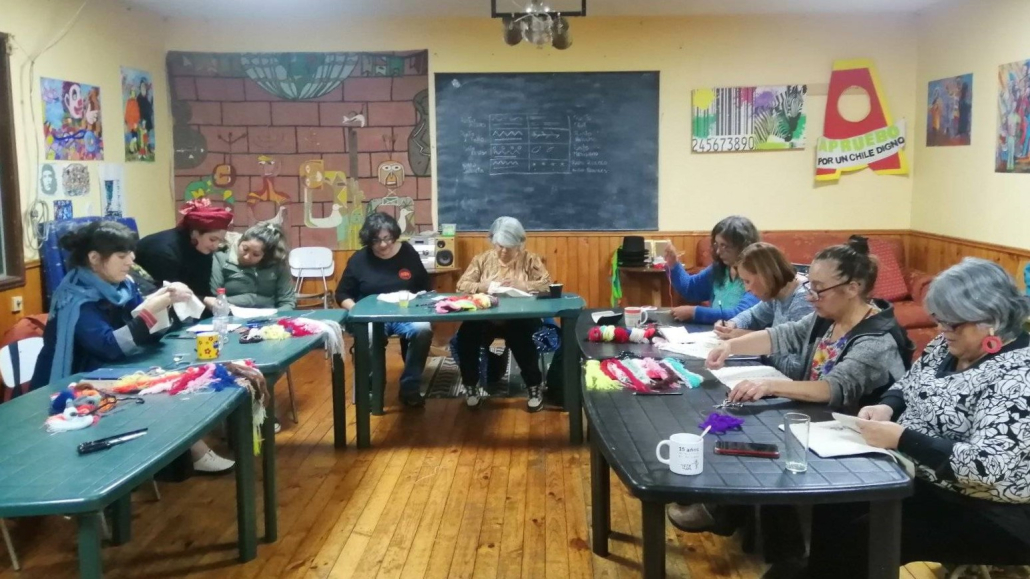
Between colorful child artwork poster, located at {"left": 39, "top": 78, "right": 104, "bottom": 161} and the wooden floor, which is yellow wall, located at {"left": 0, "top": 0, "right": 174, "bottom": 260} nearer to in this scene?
colorful child artwork poster, located at {"left": 39, "top": 78, "right": 104, "bottom": 161}

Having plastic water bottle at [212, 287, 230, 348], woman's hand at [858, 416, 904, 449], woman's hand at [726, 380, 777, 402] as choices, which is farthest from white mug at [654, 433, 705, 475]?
plastic water bottle at [212, 287, 230, 348]

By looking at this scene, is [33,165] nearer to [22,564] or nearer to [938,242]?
[22,564]

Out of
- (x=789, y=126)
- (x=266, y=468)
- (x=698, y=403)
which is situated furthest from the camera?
(x=789, y=126)

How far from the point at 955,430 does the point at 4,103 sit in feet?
15.0

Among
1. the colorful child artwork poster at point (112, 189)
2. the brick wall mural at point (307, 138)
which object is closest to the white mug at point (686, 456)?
the colorful child artwork poster at point (112, 189)

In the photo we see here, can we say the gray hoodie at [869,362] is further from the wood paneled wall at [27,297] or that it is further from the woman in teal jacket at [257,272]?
the wood paneled wall at [27,297]

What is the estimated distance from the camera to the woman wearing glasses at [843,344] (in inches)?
92.2

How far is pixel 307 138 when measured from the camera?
6.31 metres

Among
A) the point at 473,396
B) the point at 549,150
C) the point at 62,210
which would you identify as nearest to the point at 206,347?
the point at 473,396

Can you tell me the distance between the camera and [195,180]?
20.7ft

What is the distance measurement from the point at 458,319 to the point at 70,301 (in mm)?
1671

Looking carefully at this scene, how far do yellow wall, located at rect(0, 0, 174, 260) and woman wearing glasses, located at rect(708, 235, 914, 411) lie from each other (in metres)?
3.88

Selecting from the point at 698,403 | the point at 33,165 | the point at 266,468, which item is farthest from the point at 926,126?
the point at 33,165

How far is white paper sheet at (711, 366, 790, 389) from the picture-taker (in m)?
2.61
